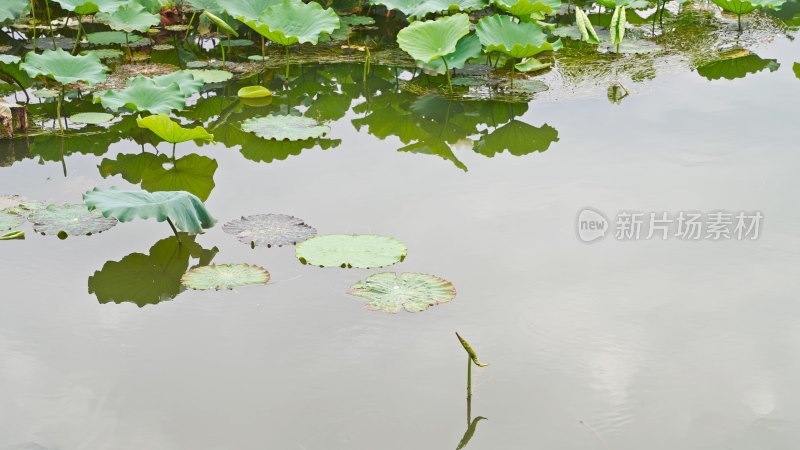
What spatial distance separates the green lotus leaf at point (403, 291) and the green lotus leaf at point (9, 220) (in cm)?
141

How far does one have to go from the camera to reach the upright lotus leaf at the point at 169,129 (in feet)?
11.4

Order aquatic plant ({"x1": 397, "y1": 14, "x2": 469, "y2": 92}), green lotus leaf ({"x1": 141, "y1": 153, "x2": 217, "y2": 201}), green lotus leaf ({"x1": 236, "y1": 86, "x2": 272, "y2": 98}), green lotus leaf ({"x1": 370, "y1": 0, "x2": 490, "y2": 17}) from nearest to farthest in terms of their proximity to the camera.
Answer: green lotus leaf ({"x1": 141, "y1": 153, "x2": 217, "y2": 201}) → aquatic plant ({"x1": 397, "y1": 14, "x2": 469, "y2": 92}) → green lotus leaf ({"x1": 236, "y1": 86, "x2": 272, "y2": 98}) → green lotus leaf ({"x1": 370, "y1": 0, "x2": 490, "y2": 17})

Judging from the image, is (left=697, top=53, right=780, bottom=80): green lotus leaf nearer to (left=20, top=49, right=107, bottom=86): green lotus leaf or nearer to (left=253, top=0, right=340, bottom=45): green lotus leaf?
(left=253, top=0, right=340, bottom=45): green lotus leaf

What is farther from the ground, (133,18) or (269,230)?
(133,18)

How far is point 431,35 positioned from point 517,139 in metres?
0.94

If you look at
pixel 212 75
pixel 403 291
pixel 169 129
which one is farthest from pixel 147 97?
pixel 403 291

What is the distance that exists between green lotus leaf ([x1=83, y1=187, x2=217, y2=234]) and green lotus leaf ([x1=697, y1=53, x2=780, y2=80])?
3.48 metres

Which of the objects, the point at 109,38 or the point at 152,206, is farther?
the point at 109,38

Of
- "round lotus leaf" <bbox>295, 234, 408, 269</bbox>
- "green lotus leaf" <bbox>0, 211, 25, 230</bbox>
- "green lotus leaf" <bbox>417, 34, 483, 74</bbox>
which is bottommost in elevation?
"green lotus leaf" <bbox>0, 211, 25, 230</bbox>

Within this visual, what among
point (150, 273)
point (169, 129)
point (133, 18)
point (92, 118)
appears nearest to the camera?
point (150, 273)

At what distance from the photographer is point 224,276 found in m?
2.71

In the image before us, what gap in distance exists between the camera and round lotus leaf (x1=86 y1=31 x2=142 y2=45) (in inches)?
220

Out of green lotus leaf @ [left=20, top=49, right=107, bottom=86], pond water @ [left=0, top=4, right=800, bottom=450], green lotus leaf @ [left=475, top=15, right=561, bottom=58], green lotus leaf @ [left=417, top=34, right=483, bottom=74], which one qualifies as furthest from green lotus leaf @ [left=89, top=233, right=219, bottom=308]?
green lotus leaf @ [left=475, top=15, right=561, bottom=58]

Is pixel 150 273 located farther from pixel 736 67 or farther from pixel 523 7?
pixel 736 67
